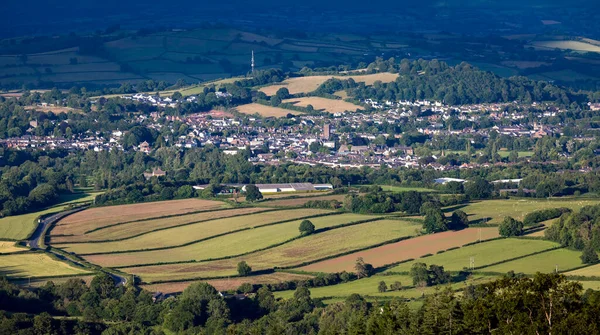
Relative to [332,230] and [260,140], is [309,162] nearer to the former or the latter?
[260,140]

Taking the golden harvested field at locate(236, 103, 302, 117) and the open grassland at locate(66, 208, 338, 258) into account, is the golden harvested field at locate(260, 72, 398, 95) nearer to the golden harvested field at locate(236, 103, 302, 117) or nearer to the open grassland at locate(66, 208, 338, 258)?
the golden harvested field at locate(236, 103, 302, 117)

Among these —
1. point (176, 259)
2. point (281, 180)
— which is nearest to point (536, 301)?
point (176, 259)

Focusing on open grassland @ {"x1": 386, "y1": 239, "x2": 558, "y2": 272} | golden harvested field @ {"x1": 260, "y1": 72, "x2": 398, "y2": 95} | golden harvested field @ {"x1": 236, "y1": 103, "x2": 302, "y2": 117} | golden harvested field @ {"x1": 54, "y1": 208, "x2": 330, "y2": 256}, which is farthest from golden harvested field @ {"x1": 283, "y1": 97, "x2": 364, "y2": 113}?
open grassland @ {"x1": 386, "y1": 239, "x2": 558, "y2": 272}

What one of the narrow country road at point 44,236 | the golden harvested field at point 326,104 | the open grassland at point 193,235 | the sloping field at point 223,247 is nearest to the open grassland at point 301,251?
the sloping field at point 223,247

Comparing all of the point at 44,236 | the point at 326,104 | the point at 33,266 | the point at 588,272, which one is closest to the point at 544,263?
the point at 588,272

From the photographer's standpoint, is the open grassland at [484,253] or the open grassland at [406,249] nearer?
the open grassland at [484,253]

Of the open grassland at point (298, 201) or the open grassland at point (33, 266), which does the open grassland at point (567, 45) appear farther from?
the open grassland at point (33, 266)
